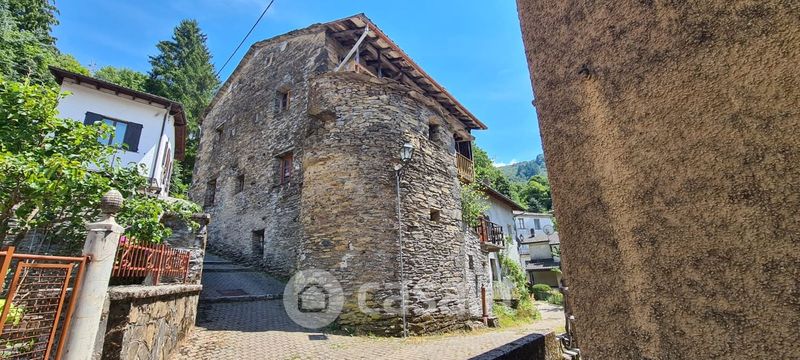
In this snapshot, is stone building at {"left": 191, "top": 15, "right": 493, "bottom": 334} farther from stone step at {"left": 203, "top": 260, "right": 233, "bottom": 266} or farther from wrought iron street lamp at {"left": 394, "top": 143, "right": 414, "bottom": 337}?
stone step at {"left": 203, "top": 260, "right": 233, "bottom": 266}

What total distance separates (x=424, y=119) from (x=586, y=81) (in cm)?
868

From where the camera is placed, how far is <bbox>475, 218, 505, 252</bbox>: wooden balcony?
13.0 meters

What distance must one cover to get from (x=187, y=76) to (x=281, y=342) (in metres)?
26.1

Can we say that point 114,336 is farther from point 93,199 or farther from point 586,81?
point 586,81

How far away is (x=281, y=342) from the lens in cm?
605

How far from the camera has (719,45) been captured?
1240mm

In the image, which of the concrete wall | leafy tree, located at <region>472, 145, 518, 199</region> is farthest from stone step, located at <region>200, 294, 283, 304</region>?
leafy tree, located at <region>472, 145, 518, 199</region>

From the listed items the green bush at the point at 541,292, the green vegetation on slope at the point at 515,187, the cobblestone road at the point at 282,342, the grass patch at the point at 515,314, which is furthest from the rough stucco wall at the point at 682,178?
the green vegetation on slope at the point at 515,187

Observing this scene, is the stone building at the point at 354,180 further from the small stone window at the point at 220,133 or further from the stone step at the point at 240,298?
the small stone window at the point at 220,133

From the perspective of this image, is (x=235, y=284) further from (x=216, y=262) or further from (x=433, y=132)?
(x=433, y=132)

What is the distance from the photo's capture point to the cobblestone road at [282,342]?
538 centimetres

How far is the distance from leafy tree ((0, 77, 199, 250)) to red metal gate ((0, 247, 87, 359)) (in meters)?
1.45

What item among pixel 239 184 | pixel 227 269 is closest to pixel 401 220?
pixel 227 269

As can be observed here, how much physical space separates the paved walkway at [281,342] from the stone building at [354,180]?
0.78m
